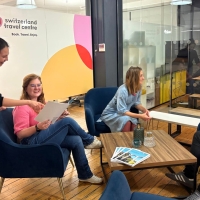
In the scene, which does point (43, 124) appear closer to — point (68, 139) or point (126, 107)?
point (68, 139)

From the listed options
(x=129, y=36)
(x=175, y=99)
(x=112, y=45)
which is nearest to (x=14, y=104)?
(x=112, y=45)

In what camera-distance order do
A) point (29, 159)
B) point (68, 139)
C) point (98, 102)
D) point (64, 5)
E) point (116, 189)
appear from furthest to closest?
point (64, 5)
point (98, 102)
point (68, 139)
point (29, 159)
point (116, 189)

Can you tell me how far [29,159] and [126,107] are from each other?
4.56 feet

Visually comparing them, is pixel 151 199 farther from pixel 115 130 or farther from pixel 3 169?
pixel 115 130

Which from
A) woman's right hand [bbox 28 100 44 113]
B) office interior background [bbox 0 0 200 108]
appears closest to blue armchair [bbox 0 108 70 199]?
woman's right hand [bbox 28 100 44 113]

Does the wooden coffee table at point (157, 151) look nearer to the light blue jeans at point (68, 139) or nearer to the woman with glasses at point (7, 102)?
the light blue jeans at point (68, 139)

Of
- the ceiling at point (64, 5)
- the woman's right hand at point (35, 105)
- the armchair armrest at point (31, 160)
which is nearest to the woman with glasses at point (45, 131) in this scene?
the woman's right hand at point (35, 105)

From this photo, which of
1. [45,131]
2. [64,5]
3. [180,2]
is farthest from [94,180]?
[180,2]

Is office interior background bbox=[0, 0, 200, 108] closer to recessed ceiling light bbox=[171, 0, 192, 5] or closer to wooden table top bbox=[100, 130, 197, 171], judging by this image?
recessed ceiling light bbox=[171, 0, 192, 5]

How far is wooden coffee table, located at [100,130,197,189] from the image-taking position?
6.37 feet

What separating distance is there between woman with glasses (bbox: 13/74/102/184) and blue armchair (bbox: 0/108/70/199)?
0.19m

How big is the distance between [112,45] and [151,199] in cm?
309

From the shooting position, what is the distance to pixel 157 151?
215 centimetres

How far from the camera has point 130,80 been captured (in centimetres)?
289
